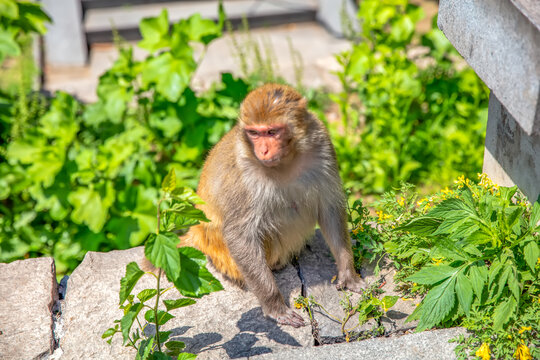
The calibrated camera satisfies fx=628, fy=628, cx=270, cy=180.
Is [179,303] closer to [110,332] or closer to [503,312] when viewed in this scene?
[110,332]

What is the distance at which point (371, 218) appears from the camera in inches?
171

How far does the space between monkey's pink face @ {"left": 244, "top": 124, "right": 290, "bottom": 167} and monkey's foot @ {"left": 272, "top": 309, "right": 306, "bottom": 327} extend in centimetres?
92

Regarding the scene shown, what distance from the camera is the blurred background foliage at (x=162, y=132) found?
5562mm

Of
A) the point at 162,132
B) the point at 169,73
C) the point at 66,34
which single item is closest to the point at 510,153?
the point at 169,73

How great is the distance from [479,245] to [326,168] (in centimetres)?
106

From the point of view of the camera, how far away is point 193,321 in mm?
3803

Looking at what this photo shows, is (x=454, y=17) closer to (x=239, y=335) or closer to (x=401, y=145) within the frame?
(x=239, y=335)

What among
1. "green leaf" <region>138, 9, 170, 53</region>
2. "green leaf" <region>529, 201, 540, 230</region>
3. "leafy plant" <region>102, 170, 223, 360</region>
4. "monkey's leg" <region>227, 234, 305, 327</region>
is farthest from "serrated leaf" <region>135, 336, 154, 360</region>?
"green leaf" <region>138, 9, 170, 53</region>

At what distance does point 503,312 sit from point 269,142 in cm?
158

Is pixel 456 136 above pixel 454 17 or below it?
below

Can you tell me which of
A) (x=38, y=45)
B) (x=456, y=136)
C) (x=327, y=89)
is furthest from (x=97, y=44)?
(x=456, y=136)

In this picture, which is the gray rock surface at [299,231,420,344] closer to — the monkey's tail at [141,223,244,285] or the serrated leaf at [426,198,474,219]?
the monkey's tail at [141,223,244,285]

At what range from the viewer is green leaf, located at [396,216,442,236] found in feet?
11.8

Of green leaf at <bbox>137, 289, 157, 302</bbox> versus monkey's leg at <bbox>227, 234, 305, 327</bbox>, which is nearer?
green leaf at <bbox>137, 289, 157, 302</bbox>
